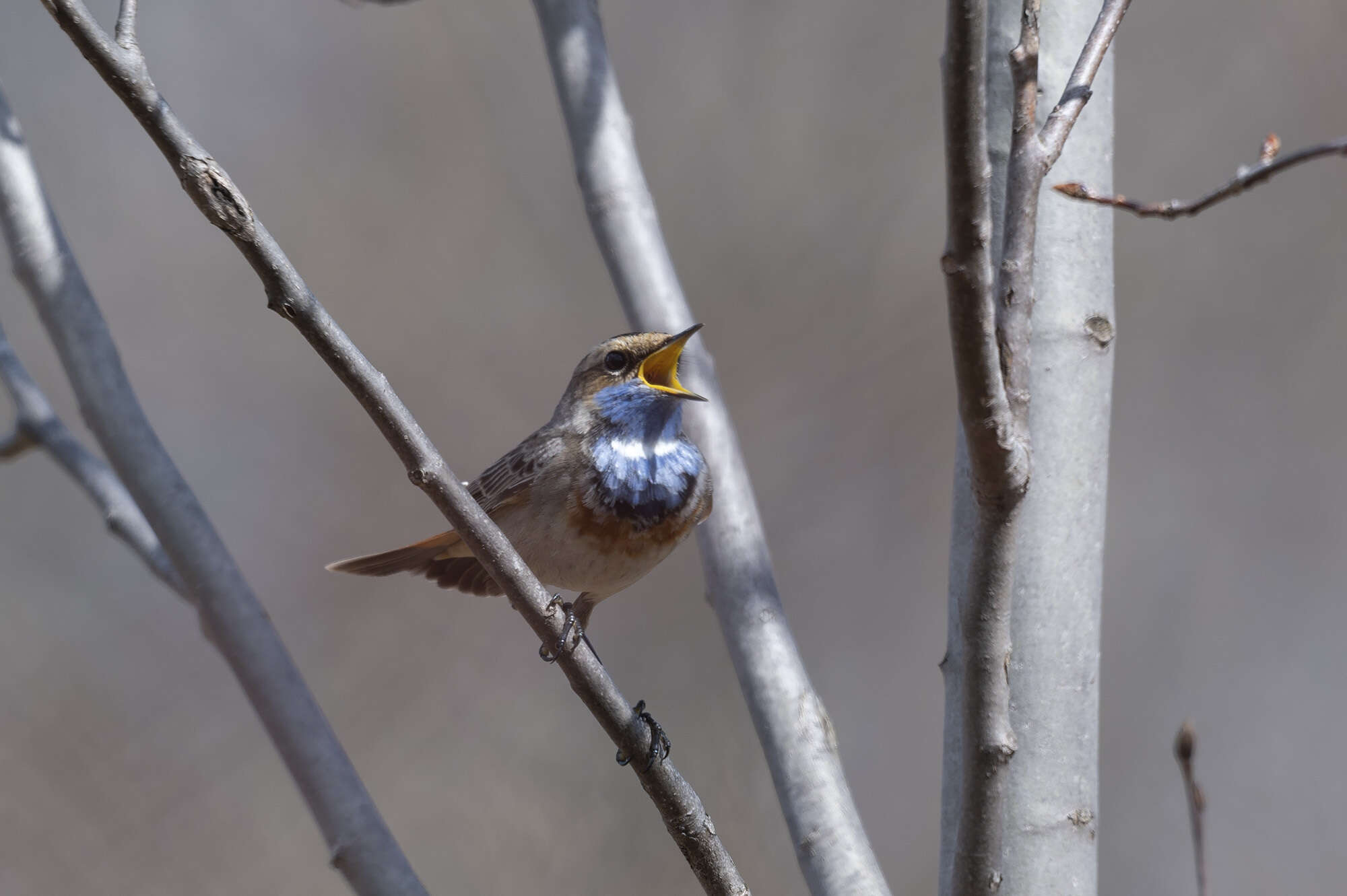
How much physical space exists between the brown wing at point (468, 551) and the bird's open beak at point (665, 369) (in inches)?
12.3

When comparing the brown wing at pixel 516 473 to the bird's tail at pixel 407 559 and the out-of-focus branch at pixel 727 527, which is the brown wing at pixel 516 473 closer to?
the bird's tail at pixel 407 559

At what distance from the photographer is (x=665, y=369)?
309cm

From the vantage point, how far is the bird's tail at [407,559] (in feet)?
10.3

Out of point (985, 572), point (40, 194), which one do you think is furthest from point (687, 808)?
point (40, 194)

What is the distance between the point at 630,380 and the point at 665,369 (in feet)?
0.32

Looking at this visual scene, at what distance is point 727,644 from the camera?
9.35ft

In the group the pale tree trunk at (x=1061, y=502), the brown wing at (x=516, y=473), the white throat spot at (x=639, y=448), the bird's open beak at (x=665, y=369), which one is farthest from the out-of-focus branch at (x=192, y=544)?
the pale tree trunk at (x=1061, y=502)

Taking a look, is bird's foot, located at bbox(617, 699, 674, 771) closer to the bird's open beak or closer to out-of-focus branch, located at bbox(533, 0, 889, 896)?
out-of-focus branch, located at bbox(533, 0, 889, 896)

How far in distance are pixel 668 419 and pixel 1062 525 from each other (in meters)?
1.14

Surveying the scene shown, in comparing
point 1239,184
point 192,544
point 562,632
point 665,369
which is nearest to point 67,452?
point 192,544

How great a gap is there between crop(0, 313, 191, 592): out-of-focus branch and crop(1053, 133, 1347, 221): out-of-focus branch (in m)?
2.35

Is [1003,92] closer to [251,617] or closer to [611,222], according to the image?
[611,222]

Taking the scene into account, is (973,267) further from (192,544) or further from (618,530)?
(192,544)

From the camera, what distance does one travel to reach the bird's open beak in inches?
116
